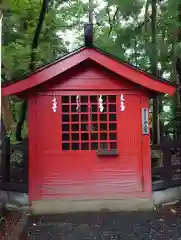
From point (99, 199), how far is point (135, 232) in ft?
5.96

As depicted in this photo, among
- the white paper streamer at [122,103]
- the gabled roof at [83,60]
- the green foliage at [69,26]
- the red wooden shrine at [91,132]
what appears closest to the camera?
the gabled roof at [83,60]

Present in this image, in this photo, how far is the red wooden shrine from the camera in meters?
7.62

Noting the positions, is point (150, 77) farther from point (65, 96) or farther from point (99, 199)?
point (99, 199)

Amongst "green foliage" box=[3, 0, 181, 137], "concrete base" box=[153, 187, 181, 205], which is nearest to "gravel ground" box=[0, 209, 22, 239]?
"concrete base" box=[153, 187, 181, 205]

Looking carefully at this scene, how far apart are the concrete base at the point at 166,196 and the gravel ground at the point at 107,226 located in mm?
382

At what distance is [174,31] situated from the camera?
13.1 metres

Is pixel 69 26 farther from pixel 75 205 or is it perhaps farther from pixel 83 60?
pixel 75 205

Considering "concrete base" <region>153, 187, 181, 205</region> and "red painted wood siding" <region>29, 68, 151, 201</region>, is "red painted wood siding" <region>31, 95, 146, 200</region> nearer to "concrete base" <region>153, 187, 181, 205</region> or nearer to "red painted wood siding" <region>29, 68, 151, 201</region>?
"red painted wood siding" <region>29, 68, 151, 201</region>

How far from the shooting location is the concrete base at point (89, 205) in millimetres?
7453

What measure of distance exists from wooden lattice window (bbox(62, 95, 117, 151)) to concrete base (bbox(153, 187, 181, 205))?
157 centimetres

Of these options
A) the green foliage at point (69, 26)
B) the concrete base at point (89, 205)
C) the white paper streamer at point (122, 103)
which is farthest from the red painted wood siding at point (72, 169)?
the green foliage at point (69, 26)

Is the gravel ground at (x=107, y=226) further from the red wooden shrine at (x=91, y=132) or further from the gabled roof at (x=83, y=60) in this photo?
the gabled roof at (x=83, y=60)

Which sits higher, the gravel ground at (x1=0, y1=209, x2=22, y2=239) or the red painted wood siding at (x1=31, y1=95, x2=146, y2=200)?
the red painted wood siding at (x1=31, y1=95, x2=146, y2=200)

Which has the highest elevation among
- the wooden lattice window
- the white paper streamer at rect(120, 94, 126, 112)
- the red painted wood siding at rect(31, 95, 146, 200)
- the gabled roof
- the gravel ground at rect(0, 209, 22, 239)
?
the gabled roof
